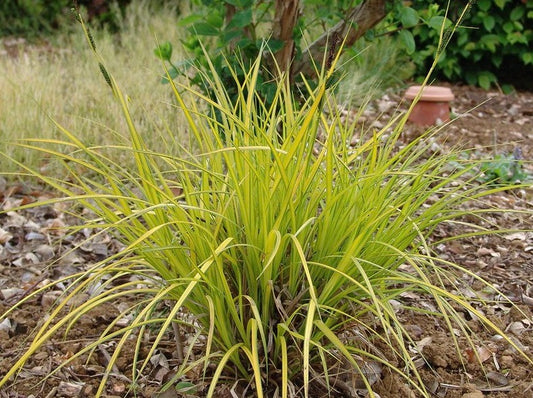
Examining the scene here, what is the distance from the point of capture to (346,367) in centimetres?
175

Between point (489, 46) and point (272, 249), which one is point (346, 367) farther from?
point (489, 46)

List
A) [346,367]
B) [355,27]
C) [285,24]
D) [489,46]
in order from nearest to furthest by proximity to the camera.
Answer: [346,367], [285,24], [355,27], [489,46]

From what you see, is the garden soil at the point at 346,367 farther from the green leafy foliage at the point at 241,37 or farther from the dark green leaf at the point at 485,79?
the dark green leaf at the point at 485,79

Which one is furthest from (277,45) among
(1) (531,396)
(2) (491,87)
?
(2) (491,87)

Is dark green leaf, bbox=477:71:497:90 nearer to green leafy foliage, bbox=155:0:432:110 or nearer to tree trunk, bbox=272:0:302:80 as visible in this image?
green leafy foliage, bbox=155:0:432:110

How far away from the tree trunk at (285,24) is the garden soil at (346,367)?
2.02ft

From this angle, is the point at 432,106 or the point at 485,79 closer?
the point at 432,106

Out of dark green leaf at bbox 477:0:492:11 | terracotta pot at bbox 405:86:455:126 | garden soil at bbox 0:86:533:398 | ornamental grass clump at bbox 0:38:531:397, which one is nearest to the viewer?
ornamental grass clump at bbox 0:38:531:397

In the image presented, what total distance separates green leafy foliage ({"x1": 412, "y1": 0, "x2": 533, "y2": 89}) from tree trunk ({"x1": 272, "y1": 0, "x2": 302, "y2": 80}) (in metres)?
2.68

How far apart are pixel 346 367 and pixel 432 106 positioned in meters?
2.98

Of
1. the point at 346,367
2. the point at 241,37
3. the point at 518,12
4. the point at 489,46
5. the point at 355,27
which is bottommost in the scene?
the point at 489,46

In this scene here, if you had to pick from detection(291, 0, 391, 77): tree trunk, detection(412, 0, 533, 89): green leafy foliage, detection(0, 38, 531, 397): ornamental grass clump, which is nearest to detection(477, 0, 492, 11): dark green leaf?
detection(412, 0, 533, 89): green leafy foliage

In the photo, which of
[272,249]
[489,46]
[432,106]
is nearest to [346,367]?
[272,249]

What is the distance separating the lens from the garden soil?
70.9 inches
